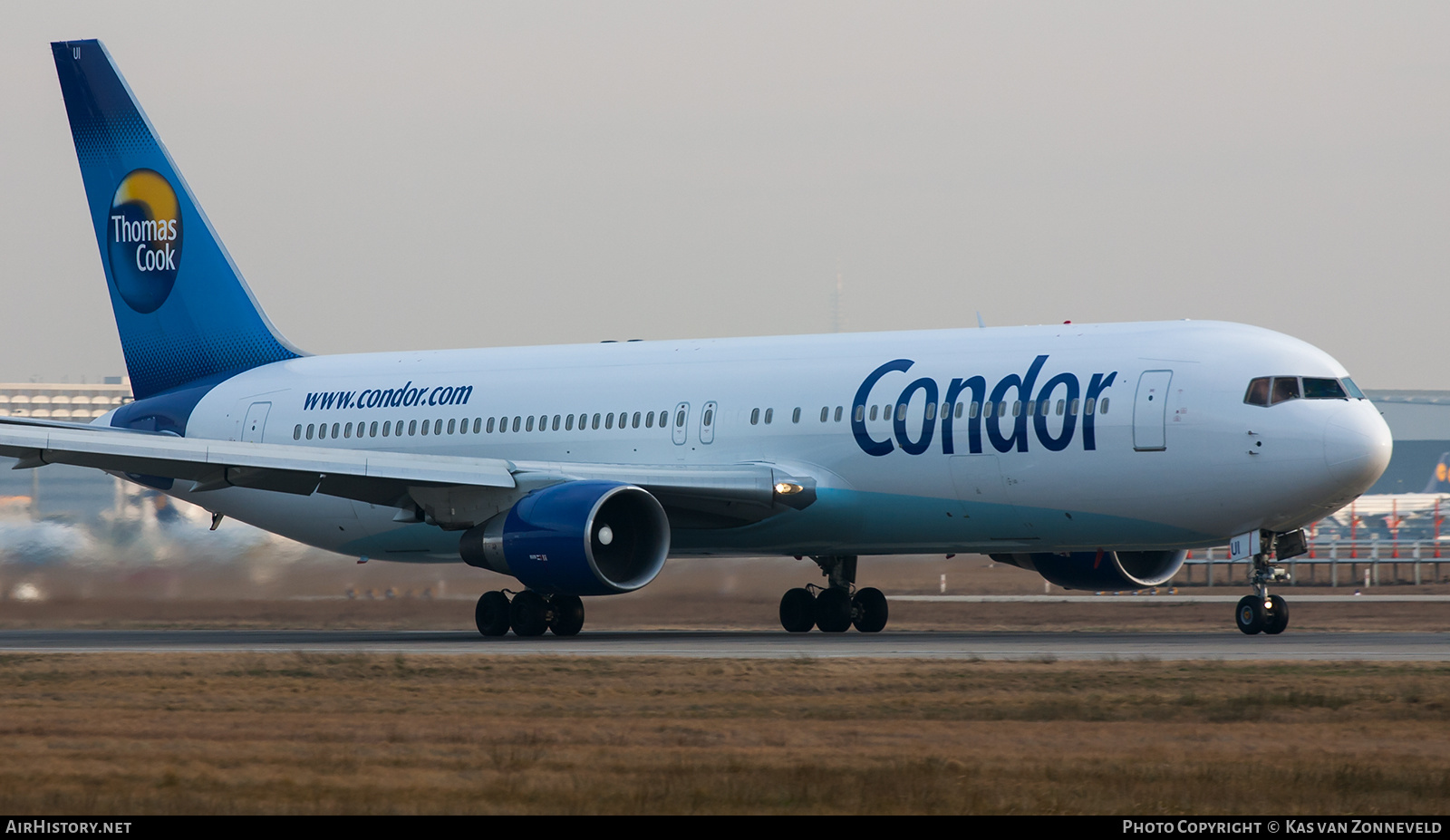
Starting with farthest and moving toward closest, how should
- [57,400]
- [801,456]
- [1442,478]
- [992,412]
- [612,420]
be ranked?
[1442,478]
[57,400]
[612,420]
[801,456]
[992,412]

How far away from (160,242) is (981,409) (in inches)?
629

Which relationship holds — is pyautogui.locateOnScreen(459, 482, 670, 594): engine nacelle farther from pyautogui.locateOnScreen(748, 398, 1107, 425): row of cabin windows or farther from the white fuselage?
pyautogui.locateOnScreen(748, 398, 1107, 425): row of cabin windows

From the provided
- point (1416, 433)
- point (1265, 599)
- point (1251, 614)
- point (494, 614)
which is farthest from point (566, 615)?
point (1416, 433)

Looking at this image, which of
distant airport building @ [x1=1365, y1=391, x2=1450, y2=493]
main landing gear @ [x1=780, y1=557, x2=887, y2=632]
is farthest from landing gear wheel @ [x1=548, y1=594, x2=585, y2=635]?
distant airport building @ [x1=1365, y1=391, x2=1450, y2=493]

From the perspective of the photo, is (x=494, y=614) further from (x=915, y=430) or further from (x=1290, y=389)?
(x=1290, y=389)

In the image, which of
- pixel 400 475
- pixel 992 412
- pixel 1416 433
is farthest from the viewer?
pixel 1416 433

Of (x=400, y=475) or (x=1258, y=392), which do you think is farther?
(x=400, y=475)

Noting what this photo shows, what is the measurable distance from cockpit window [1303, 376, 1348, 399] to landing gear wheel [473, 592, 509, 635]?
1120 cm

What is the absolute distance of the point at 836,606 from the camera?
29594mm

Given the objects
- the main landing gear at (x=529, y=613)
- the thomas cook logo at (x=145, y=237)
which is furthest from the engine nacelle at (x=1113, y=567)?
the thomas cook logo at (x=145, y=237)

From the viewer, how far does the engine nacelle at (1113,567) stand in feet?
93.1

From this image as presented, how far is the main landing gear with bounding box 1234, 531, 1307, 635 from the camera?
24125 millimetres
